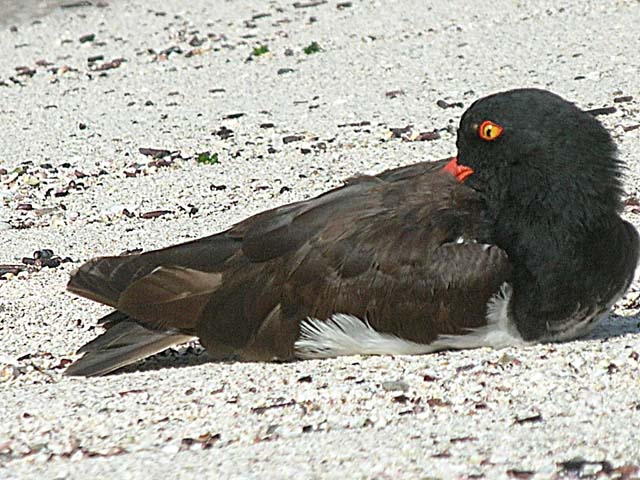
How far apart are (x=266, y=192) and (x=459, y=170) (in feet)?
10.7

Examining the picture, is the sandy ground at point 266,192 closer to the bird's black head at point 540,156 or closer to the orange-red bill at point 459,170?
the bird's black head at point 540,156

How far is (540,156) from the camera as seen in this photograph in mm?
6125

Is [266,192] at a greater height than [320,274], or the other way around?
[320,274]

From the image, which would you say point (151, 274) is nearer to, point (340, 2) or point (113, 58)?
point (113, 58)

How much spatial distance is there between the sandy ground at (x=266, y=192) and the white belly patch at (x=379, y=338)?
0.08 metres

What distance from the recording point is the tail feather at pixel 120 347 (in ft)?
21.5

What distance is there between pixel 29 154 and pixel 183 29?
4.94 m

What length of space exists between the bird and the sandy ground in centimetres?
14

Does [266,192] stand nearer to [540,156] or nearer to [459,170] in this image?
[459,170]

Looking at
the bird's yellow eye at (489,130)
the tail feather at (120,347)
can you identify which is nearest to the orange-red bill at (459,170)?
the bird's yellow eye at (489,130)

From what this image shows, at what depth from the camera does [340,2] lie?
16188 mm

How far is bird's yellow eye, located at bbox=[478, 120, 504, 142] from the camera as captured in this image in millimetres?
6105

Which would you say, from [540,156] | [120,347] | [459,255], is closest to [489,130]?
[540,156]

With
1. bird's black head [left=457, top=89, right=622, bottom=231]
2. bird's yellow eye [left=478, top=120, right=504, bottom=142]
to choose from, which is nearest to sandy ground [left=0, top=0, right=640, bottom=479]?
bird's black head [left=457, top=89, right=622, bottom=231]
